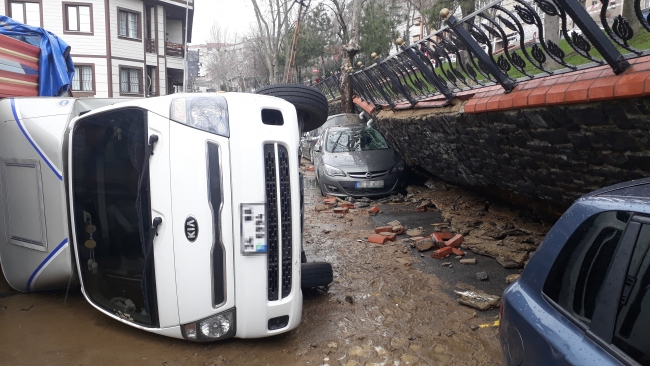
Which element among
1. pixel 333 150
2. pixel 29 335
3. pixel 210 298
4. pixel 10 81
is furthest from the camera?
pixel 333 150

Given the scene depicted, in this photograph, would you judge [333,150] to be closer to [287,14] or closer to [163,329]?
[163,329]

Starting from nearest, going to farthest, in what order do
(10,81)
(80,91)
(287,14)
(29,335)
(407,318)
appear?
(29,335)
(407,318)
(10,81)
(80,91)
(287,14)

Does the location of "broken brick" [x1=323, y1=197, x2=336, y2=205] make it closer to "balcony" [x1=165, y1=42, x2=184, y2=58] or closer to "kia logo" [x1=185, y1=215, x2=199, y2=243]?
"kia logo" [x1=185, y1=215, x2=199, y2=243]

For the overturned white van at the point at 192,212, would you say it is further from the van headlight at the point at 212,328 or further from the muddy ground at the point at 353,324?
the muddy ground at the point at 353,324

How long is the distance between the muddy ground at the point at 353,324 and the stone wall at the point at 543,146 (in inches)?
34.9

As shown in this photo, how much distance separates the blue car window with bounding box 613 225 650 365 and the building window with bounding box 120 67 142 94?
2775 cm

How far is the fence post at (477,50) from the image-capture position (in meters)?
4.93

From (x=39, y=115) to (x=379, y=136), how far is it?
25.8 feet

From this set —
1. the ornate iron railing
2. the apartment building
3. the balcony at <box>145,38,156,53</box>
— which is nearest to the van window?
the ornate iron railing

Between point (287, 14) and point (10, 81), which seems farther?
point (287, 14)

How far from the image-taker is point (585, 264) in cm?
184

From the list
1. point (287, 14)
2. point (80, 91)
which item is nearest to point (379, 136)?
point (80, 91)

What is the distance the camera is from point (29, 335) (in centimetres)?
409

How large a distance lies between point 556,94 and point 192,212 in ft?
9.85
